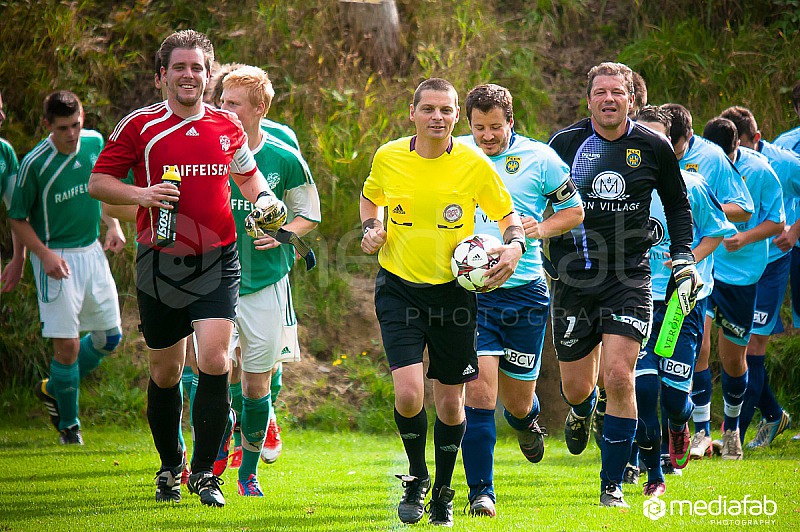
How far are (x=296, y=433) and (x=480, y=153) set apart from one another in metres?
5.36

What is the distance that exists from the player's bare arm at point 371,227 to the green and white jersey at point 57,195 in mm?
3965

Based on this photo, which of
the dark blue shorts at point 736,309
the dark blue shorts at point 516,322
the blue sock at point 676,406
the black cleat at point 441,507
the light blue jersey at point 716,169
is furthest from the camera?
the dark blue shorts at point 736,309

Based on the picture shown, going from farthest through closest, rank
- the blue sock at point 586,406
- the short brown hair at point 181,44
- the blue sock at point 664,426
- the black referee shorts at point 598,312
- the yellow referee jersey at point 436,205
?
the blue sock at point 664,426 < the blue sock at point 586,406 < the black referee shorts at point 598,312 < the short brown hair at point 181,44 < the yellow referee jersey at point 436,205

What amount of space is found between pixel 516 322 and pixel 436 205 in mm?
1298

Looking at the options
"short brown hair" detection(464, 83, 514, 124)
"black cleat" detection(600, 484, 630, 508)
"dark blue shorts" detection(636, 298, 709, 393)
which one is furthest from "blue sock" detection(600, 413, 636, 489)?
"short brown hair" detection(464, 83, 514, 124)

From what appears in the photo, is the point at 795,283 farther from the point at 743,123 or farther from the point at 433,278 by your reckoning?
the point at 433,278

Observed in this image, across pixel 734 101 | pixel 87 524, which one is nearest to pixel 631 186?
pixel 87 524

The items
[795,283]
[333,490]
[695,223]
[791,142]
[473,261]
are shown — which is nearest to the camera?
[473,261]

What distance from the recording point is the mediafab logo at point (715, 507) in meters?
5.82

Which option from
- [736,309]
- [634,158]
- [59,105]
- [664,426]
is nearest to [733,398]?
[736,309]

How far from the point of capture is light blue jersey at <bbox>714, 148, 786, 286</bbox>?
28.2 feet

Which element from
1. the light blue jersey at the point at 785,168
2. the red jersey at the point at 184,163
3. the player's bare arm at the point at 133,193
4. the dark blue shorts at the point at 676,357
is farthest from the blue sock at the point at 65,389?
the light blue jersey at the point at 785,168

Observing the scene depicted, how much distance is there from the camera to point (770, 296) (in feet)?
30.1

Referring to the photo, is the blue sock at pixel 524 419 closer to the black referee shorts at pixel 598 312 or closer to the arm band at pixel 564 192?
the black referee shorts at pixel 598 312
